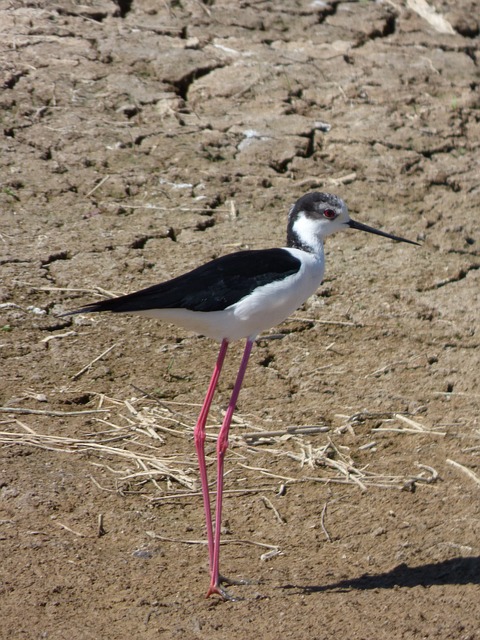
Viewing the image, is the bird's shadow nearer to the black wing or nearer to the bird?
the bird

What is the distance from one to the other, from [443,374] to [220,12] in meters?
3.47

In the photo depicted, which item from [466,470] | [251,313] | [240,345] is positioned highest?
[251,313]

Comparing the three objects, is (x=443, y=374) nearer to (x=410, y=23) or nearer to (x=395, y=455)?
(x=395, y=455)

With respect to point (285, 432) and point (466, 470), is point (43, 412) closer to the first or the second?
point (285, 432)

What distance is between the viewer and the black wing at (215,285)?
3378 mm

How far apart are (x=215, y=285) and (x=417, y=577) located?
1153mm

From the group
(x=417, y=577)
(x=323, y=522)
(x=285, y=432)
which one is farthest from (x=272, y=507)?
(x=417, y=577)

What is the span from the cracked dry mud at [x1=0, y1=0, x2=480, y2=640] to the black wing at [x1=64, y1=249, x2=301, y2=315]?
767 mm

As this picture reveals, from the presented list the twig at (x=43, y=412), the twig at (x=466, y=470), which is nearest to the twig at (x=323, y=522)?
the twig at (x=466, y=470)

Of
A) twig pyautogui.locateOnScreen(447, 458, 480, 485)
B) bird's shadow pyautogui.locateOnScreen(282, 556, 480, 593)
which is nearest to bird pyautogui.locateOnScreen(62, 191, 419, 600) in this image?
bird's shadow pyautogui.locateOnScreen(282, 556, 480, 593)

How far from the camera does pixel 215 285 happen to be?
11.5 ft

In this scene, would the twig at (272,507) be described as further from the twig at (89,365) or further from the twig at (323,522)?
the twig at (89,365)

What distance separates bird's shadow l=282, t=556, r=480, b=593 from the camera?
10.8ft

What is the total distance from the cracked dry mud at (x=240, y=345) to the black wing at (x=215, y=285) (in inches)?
30.2
